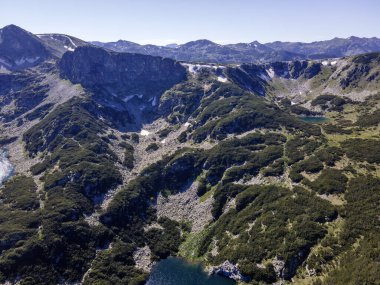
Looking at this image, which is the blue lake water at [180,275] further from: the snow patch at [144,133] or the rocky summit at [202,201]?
the snow patch at [144,133]

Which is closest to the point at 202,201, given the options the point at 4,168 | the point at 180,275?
the point at 180,275

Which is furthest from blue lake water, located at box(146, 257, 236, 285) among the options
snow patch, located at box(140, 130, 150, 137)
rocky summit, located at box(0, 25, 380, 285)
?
snow patch, located at box(140, 130, 150, 137)

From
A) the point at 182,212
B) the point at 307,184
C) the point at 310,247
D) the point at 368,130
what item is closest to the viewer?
the point at 310,247

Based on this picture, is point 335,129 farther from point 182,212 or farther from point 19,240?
point 19,240

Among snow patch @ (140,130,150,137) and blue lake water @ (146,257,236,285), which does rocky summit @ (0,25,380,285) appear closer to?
blue lake water @ (146,257,236,285)

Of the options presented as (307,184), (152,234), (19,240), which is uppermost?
(307,184)

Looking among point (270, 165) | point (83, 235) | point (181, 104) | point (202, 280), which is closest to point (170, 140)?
point (181, 104)

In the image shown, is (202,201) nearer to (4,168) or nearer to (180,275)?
(180,275)
